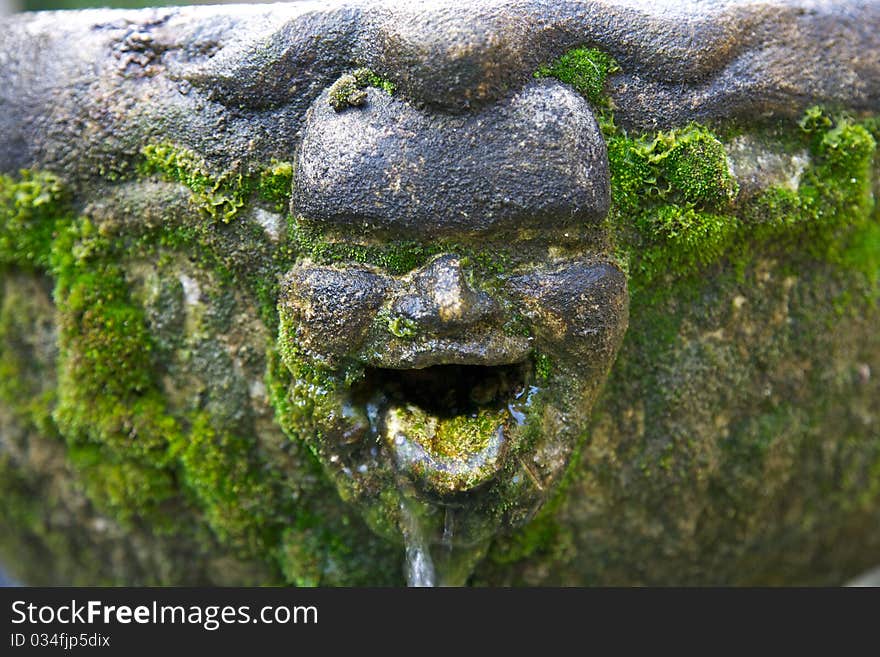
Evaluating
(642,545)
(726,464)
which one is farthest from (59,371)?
(726,464)

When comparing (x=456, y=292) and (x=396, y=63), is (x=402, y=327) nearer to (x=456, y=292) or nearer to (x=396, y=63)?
(x=456, y=292)

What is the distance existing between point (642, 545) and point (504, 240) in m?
1.10

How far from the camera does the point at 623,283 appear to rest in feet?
5.78

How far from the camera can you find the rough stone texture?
165 cm

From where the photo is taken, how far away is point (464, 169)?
1.60 meters

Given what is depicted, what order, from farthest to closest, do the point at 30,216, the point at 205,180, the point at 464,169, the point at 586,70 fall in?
the point at 30,216, the point at 205,180, the point at 586,70, the point at 464,169

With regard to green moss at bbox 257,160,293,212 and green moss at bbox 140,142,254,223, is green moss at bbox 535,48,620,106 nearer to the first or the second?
green moss at bbox 257,160,293,212

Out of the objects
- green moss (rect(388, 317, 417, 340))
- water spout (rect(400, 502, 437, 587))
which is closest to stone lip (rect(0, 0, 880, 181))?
green moss (rect(388, 317, 417, 340))

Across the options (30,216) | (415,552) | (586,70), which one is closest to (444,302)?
(586,70)

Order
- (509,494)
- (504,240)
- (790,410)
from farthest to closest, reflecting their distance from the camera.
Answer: (790,410), (509,494), (504,240)

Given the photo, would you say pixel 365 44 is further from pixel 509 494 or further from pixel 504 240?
pixel 509 494

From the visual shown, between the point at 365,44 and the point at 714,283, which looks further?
the point at 714,283

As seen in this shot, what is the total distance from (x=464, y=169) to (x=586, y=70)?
384mm

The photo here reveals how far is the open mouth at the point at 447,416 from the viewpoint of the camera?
5.60 feet
